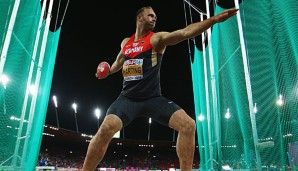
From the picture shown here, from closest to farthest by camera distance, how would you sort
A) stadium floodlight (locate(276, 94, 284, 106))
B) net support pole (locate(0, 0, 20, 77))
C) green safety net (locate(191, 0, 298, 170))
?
1. green safety net (locate(191, 0, 298, 170))
2. stadium floodlight (locate(276, 94, 284, 106))
3. net support pole (locate(0, 0, 20, 77))

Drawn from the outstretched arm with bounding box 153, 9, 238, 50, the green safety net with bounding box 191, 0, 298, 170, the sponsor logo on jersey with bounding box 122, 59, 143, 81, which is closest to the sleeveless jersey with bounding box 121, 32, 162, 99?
the sponsor logo on jersey with bounding box 122, 59, 143, 81

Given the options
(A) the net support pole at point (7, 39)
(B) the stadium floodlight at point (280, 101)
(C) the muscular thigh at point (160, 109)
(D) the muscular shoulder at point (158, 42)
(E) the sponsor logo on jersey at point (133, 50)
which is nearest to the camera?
(C) the muscular thigh at point (160, 109)

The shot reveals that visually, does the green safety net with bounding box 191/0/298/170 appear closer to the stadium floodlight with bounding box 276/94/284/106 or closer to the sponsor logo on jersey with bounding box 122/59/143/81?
the stadium floodlight with bounding box 276/94/284/106

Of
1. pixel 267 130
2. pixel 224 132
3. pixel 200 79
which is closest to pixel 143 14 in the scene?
pixel 267 130

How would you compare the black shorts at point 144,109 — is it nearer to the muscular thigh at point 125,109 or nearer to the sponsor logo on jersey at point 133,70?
the muscular thigh at point 125,109

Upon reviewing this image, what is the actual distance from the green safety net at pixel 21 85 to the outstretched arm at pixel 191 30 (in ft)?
7.54

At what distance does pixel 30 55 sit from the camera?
200 inches

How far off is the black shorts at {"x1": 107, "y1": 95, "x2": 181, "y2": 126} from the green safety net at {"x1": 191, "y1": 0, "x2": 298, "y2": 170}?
4.65ft

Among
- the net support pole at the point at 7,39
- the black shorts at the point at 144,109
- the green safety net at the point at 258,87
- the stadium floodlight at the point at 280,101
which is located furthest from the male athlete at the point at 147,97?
the net support pole at the point at 7,39

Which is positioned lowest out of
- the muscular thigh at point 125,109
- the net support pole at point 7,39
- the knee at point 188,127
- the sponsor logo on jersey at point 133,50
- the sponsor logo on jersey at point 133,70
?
the knee at point 188,127

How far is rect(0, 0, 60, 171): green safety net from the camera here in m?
4.03

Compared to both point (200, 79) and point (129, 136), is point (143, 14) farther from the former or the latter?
point (129, 136)

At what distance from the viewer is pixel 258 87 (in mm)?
3707

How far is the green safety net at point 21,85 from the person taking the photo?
4.03m
